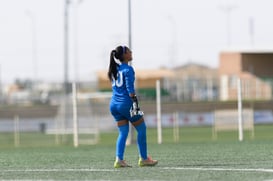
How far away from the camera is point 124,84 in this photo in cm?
1457

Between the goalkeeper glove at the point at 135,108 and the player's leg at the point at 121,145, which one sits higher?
the goalkeeper glove at the point at 135,108

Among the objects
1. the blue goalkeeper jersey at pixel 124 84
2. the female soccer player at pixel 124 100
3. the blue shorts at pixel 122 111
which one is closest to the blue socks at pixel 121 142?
the female soccer player at pixel 124 100

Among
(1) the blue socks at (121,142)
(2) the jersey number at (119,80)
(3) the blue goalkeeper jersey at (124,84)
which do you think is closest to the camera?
(3) the blue goalkeeper jersey at (124,84)

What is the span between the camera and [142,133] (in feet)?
48.6

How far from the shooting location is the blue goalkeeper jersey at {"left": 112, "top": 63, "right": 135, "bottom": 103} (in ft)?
47.4

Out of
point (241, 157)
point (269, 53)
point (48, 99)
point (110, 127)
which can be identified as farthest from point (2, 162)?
Answer: point (269, 53)

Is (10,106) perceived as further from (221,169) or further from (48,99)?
(221,169)

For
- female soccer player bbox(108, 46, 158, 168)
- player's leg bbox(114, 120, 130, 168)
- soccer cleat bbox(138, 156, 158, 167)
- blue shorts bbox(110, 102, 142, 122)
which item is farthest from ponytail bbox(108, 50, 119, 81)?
soccer cleat bbox(138, 156, 158, 167)

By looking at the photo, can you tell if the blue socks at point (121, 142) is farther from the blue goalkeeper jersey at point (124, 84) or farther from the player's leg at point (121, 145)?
the blue goalkeeper jersey at point (124, 84)

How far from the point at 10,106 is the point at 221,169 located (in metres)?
45.3

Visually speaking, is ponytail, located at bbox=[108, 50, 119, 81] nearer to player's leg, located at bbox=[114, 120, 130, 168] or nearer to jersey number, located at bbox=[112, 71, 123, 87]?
jersey number, located at bbox=[112, 71, 123, 87]

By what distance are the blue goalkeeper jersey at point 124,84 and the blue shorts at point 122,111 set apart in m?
0.07

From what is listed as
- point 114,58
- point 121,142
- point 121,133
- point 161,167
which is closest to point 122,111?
point 121,133

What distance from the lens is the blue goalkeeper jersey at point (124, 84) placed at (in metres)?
14.4
